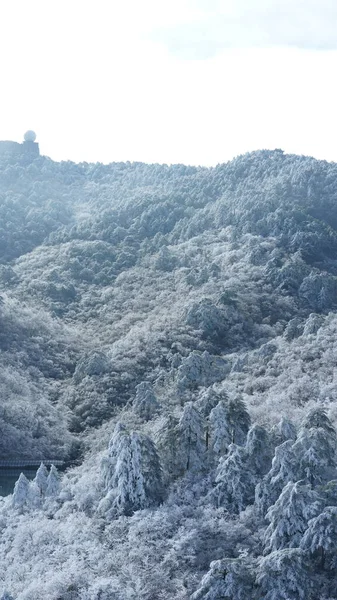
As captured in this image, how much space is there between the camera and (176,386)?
82500mm

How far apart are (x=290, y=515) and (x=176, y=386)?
134 ft

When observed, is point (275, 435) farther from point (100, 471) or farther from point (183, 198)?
point (183, 198)

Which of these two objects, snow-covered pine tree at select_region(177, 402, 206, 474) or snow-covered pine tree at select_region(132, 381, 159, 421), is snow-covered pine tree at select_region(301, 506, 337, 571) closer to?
snow-covered pine tree at select_region(177, 402, 206, 474)

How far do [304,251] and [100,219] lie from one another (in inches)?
2071

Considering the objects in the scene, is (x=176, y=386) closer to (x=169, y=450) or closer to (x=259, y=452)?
(x=169, y=450)

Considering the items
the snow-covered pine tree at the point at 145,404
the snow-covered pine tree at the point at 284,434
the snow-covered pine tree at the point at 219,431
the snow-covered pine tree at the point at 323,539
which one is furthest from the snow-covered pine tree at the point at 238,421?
the snow-covered pine tree at the point at 145,404

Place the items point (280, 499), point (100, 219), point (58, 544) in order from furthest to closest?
1. point (100, 219)
2. point (58, 544)
3. point (280, 499)

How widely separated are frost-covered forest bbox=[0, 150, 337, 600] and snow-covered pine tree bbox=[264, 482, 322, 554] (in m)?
0.10

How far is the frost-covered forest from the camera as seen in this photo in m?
Answer: 43.0

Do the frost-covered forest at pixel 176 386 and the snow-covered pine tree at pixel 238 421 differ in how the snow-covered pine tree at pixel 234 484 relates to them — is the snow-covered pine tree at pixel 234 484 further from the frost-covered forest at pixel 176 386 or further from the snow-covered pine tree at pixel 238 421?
the snow-covered pine tree at pixel 238 421

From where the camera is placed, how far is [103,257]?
139 meters

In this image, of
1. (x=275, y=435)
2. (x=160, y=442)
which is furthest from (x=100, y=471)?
(x=275, y=435)

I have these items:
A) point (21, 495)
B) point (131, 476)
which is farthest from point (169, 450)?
point (21, 495)

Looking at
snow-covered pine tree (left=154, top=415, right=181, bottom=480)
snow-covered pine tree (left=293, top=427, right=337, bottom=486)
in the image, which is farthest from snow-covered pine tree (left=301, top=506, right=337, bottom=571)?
snow-covered pine tree (left=154, top=415, right=181, bottom=480)
